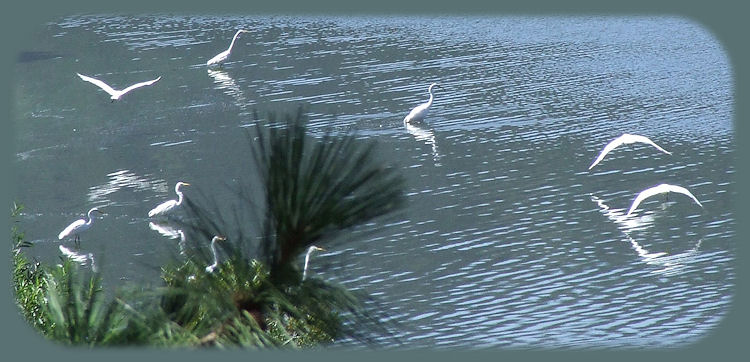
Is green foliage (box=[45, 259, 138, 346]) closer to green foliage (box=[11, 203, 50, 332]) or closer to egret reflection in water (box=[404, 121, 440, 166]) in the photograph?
green foliage (box=[11, 203, 50, 332])

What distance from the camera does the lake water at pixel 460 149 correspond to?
24.8 ft

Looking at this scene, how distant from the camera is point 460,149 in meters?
11.1

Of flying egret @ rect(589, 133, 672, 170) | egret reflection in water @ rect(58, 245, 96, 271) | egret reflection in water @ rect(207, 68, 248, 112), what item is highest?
flying egret @ rect(589, 133, 672, 170)

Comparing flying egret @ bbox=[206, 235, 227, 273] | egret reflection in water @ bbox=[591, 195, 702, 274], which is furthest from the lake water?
flying egret @ bbox=[206, 235, 227, 273]

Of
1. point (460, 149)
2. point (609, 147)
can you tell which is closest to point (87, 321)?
point (609, 147)

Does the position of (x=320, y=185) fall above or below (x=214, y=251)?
above

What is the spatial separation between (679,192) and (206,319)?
809cm

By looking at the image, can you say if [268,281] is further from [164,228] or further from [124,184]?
[124,184]

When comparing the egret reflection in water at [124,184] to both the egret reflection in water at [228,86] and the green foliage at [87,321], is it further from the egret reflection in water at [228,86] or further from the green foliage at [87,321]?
the green foliage at [87,321]

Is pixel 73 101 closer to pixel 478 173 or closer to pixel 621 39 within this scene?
pixel 478 173

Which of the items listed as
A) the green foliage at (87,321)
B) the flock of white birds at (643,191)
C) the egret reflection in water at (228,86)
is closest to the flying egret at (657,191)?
the flock of white birds at (643,191)

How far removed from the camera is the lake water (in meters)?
7.57

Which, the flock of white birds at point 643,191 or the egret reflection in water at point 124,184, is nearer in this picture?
the flock of white birds at point 643,191

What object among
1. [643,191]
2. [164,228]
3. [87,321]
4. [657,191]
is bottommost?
[164,228]
